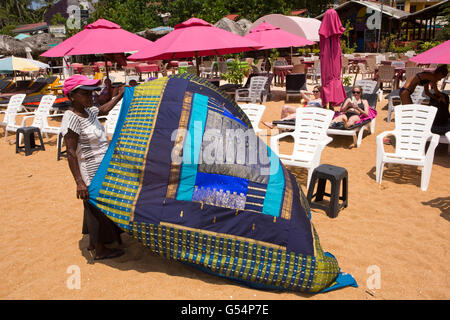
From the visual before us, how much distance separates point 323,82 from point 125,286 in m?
7.04

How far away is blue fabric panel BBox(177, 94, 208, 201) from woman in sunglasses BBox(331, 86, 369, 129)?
492 cm

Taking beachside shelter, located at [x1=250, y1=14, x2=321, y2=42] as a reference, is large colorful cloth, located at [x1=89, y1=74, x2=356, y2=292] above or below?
below

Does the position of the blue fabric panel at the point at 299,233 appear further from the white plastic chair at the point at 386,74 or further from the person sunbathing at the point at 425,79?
the white plastic chair at the point at 386,74

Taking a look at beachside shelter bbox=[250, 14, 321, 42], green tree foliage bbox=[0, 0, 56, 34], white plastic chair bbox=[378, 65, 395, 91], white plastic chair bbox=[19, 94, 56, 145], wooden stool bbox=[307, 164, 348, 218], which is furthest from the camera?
green tree foliage bbox=[0, 0, 56, 34]

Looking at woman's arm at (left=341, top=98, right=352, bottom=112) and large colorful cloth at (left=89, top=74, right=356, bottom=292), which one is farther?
woman's arm at (left=341, top=98, right=352, bottom=112)

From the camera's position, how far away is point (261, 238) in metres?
Answer: 2.91

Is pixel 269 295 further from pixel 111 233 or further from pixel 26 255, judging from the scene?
pixel 26 255

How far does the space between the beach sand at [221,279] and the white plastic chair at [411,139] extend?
0.34 metres

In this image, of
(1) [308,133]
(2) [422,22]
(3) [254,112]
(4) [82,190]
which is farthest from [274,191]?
(2) [422,22]

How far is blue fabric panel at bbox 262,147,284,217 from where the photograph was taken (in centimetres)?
296

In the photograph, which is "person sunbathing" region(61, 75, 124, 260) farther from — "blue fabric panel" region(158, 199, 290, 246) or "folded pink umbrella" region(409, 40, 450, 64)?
"folded pink umbrella" region(409, 40, 450, 64)

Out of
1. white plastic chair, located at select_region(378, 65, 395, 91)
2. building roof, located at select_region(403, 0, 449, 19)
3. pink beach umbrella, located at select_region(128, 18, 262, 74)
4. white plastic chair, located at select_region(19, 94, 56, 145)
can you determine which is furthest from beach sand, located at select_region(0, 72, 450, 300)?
building roof, located at select_region(403, 0, 449, 19)

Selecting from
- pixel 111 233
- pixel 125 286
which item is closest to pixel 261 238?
pixel 125 286

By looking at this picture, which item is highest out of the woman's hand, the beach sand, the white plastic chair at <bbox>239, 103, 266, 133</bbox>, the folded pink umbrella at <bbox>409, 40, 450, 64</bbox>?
the folded pink umbrella at <bbox>409, 40, 450, 64</bbox>
